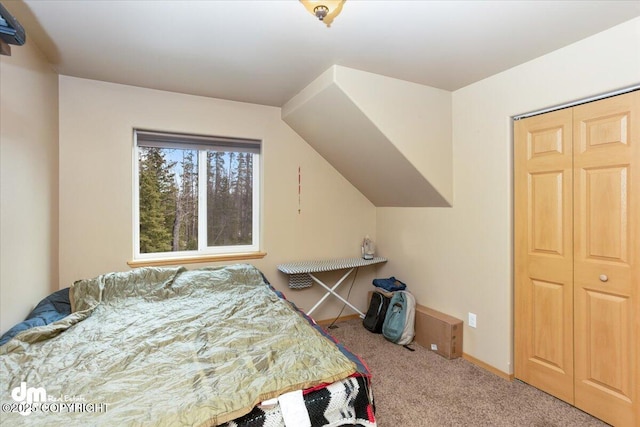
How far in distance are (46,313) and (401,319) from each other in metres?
2.64


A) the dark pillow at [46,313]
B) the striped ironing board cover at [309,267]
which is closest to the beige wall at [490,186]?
the striped ironing board cover at [309,267]

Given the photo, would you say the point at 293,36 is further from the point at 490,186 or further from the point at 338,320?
the point at 338,320

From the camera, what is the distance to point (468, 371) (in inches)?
93.6

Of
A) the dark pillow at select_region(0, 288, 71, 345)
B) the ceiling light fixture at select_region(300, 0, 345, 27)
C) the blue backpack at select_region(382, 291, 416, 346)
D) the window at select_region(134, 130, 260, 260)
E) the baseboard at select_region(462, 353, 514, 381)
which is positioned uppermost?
the ceiling light fixture at select_region(300, 0, 345, 27)

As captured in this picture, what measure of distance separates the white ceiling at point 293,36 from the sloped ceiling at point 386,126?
116mm

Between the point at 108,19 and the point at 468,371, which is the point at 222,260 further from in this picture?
the point at 468,371

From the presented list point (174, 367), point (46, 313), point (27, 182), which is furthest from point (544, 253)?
point (27, 182)

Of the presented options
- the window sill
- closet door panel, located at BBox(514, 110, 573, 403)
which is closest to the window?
the window sill

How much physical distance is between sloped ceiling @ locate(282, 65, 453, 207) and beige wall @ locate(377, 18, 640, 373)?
0.17m

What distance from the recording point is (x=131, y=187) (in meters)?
2.68

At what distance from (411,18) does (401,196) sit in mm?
1758

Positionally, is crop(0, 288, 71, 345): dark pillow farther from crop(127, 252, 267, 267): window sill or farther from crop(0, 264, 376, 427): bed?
crop(127, 252, 267, 267): window sill

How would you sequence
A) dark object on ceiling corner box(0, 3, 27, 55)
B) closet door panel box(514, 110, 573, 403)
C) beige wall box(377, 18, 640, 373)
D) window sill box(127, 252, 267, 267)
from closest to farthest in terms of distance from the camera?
dark object on ceiling corner box(0, 3, 27, 55)
beige wall box(377, 18, 640, 373)
closet door panel box(514, 110, 573, 403)
window sill box(127, 252, 267, 267)

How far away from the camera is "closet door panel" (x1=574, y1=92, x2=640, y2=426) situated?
1.70 metres
